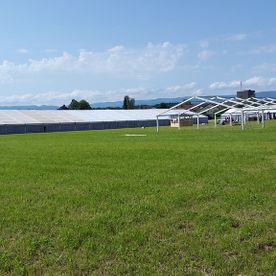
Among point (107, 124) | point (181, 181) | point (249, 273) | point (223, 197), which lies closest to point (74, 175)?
point (181, 181)

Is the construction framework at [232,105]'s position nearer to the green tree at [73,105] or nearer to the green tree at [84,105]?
the green tree at [84,105]

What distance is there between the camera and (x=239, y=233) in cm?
588

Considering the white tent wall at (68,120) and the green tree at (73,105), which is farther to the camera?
the green tree at (73,105)

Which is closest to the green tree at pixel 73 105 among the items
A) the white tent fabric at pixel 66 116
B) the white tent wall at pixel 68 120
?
the white tent fabric at pixel 66 116

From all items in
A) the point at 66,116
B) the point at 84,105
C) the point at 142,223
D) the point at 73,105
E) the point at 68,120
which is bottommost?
the point at 142,223

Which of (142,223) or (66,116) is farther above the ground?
Result: (66,116)

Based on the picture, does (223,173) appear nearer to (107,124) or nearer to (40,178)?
(40,178)

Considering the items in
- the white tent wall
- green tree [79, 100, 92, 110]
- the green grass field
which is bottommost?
the green grass field

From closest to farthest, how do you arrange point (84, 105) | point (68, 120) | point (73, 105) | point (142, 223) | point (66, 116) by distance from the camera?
1. point (142, 223)
2. point (68, 120)
3. point (66, 116)
4. point (84, 105)
5. point (73, 105)

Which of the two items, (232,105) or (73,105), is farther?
(73,105)

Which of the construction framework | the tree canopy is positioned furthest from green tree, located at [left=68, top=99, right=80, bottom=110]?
the construction framework

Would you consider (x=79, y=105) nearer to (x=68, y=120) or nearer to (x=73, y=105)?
(x=73, y=105)

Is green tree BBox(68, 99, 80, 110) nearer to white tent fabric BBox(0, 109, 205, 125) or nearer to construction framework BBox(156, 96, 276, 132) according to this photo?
white tent fabric BBox(0, 109, 205, 125)

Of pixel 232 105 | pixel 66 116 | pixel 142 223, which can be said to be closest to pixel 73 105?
pixel 66 116
